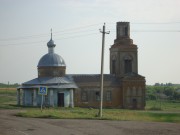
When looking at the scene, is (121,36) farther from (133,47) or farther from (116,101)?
(116,101)

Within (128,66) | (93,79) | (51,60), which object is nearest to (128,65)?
(128,66)

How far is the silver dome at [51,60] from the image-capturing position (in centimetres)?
5974

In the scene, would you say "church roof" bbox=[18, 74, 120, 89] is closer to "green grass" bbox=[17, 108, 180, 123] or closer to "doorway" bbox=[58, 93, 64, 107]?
"doorway" bbox=[58, 93, 64, 107]

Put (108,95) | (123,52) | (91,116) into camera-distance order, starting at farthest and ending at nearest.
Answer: (123,52), (108,95), (91,116)

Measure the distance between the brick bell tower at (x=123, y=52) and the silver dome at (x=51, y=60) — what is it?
338 inches

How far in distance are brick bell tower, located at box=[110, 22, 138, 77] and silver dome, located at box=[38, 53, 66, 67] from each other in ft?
28.2

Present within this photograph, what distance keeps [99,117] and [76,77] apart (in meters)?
31.1

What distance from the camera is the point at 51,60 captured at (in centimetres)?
5997

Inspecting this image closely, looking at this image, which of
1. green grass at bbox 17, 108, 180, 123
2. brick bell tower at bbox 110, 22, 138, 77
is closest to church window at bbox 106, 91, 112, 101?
brick bell tower at bbox 110, 22, 138, 77

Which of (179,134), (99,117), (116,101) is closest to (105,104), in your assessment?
(116,101)

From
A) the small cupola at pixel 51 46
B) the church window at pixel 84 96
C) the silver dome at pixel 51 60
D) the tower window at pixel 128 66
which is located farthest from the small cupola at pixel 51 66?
the tower window at pixel 128 66

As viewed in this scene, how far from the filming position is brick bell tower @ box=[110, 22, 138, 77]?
206 ft

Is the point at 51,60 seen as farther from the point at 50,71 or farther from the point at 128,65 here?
the point at 128,65

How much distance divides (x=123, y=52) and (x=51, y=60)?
1129 cm
